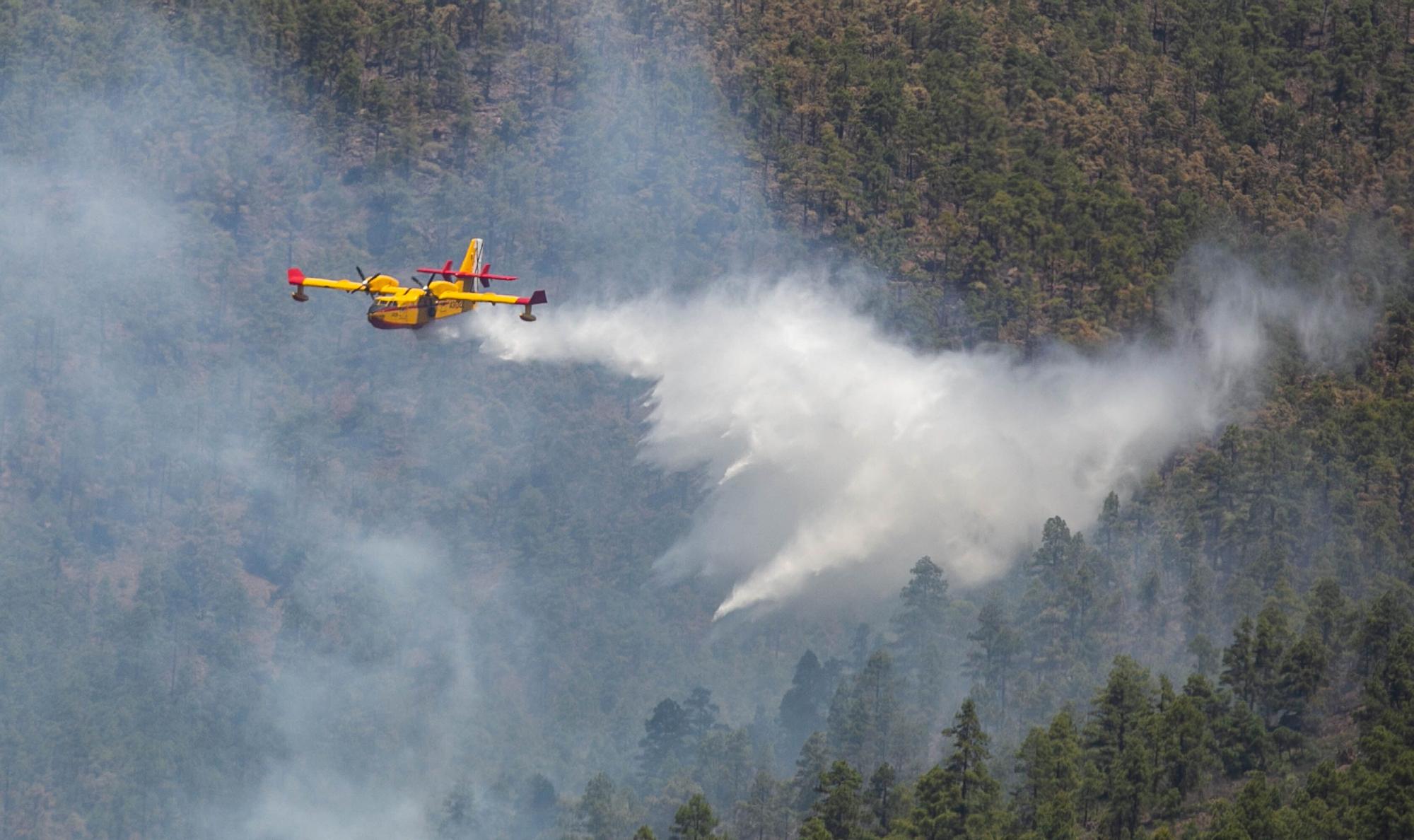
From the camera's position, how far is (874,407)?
12962 cm

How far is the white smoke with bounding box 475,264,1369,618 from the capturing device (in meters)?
126

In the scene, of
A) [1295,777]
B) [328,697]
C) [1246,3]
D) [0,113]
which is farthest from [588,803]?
[1246,3]

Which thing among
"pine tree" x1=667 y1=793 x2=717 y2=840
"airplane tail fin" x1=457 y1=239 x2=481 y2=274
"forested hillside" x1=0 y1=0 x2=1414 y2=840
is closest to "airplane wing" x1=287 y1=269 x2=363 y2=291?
"airplane tail fin" x1=457 y1=239 x2=481 y2=274

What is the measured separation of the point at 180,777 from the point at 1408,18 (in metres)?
91.5

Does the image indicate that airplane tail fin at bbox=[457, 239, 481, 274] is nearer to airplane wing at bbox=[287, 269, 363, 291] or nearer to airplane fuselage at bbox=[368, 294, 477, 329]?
airplane wing at bbox=[287, 269, 363, 291]

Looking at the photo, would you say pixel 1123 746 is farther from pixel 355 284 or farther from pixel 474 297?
pixel 355 284

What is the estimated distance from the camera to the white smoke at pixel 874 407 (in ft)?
415

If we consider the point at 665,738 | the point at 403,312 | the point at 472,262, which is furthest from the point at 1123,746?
the point at 472,262

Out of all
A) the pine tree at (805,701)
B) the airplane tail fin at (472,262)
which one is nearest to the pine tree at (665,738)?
the pine tree at (805,701)

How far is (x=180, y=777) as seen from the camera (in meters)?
126

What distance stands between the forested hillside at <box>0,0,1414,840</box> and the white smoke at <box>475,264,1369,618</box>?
5.81 ft

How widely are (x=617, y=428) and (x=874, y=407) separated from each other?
14.7 metres

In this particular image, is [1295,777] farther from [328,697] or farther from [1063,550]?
[328,697]

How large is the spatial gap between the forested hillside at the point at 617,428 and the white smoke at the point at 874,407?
177cm
